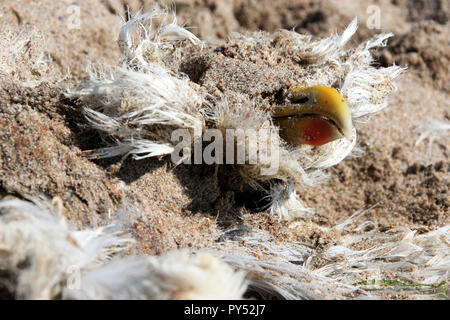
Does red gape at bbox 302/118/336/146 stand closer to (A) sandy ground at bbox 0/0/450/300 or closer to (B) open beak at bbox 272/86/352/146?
(B) open beak at bbox 272/86/352/146

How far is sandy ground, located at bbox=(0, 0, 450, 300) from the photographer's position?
1624mm

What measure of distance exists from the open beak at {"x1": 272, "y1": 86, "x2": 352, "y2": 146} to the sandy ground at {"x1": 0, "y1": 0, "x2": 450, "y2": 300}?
1.19 ft

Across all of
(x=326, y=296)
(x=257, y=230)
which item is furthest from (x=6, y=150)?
(x=326, y=296)

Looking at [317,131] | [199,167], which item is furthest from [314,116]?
[199,167]

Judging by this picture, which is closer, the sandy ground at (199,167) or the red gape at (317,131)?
the sandy ground at (199,167)

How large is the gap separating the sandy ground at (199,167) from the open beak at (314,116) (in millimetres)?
363

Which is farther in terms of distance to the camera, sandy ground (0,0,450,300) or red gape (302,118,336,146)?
red gape (302,118,336,146)

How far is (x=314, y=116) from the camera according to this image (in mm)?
1739

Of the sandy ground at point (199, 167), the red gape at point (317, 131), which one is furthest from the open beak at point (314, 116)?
the sandy ground at point (199, 167)

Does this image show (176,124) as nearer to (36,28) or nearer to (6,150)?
(6,150)

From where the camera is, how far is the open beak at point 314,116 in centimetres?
168

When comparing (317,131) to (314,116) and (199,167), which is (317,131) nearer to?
(314,116)

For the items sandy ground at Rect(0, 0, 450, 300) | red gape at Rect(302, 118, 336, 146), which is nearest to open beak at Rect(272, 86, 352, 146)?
red gape at Rect(302, 118, 336, 146)

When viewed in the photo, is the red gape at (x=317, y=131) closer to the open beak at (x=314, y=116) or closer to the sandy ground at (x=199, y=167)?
the open beak at (x=314, y=116)
